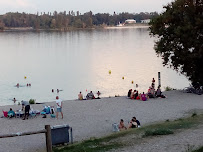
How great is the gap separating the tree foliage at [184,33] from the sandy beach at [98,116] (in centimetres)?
215

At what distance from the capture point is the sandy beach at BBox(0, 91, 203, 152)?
15094 millimetres

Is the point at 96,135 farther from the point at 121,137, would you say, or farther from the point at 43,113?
the point at 43,113

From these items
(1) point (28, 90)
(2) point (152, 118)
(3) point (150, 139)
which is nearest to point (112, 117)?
(2) point (152, 118)

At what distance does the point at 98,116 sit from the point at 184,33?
8174mm

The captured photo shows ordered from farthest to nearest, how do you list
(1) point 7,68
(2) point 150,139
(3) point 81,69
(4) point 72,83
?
(1) point 7,68, (3) point 81,69, (4) point 72,83, (2) point 150,139

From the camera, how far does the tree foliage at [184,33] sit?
23.9 metres

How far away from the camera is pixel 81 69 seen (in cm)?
5728

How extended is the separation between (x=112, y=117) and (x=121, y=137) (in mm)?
6962

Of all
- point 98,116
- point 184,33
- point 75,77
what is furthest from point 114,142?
point 75,77

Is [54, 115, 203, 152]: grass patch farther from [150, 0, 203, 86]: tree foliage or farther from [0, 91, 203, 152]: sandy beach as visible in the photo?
[150, 0, 203, 86]: tree foliage

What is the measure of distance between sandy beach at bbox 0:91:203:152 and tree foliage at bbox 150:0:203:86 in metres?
2.15

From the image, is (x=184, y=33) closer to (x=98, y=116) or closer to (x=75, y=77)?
(x=98, y=116)

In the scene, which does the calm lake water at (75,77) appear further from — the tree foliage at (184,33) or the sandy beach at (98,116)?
the sandy beach at (98,116)

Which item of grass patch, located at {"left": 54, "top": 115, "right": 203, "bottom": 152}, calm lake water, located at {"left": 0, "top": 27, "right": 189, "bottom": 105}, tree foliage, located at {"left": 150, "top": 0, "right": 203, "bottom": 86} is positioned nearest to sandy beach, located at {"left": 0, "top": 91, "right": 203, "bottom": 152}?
grass patch, located at {"left": 54, "top": 115, "right": 203, "bottom": 152}
